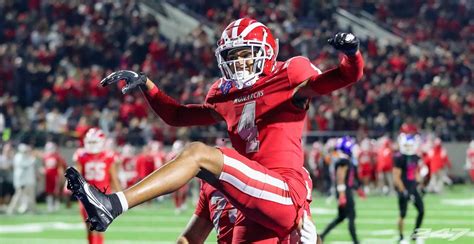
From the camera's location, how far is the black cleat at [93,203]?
5016 mm

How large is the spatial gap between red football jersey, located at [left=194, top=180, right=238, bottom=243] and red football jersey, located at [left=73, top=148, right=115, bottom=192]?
625 cm

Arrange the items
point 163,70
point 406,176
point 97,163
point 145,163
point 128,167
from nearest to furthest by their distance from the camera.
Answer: point 97,163
point 406,176
point 145,163
point 128,167
point 163,70

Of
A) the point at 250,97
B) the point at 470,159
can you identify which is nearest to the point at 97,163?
the point at 250,97

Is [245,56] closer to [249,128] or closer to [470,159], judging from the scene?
[249,128]

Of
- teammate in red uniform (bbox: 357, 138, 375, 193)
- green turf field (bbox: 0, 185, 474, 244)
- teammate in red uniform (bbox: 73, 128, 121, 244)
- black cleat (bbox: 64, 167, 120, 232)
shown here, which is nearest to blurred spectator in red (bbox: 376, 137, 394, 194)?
teammate in red uniform (bbox: 357, 138, 375, 193)

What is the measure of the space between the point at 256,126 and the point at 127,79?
908 millimetres

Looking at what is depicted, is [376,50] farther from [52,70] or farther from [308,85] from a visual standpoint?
[308,85]

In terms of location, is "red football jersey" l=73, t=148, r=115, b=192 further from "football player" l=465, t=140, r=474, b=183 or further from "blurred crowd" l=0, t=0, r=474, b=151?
"football player" l=465, t=140, r=474, b=183

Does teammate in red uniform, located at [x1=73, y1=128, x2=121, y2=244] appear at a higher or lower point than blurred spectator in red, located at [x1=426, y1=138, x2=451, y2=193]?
higher

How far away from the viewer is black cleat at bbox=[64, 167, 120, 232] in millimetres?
5016

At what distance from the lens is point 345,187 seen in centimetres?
1341

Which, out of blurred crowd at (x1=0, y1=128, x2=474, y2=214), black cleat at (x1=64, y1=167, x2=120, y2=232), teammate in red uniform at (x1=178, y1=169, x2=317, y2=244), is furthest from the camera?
blurred crowd at (x1=0, y1=128, x2=474, y2=214)

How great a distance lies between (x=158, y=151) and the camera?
72.8 ft

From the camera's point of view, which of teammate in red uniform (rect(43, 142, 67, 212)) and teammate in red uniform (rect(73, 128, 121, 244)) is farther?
teammate in red uniform (rect(43, 142, 67, 212))
